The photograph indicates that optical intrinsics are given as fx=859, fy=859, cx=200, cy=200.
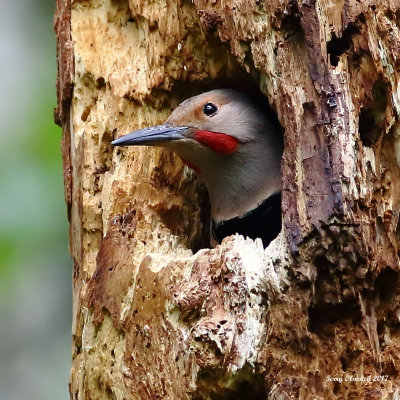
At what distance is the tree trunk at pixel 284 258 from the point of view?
13.2 ft

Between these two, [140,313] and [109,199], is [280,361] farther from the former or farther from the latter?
[109,199]

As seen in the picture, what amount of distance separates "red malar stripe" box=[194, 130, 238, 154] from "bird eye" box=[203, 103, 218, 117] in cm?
11

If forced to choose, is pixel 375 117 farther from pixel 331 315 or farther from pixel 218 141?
pixel 218 141

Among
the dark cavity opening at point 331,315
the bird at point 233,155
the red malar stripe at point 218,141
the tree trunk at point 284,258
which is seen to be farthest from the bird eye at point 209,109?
the dark cavity opening at point 331,315

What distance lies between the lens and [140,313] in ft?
14.5

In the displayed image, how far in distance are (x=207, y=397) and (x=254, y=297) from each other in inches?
20.7

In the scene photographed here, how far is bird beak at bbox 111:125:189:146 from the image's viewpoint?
477 centimetres

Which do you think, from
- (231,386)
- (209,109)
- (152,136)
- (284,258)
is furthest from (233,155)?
(231,386)

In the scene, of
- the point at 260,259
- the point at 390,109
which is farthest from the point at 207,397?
the point at 390,109

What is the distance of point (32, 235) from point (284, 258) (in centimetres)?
381

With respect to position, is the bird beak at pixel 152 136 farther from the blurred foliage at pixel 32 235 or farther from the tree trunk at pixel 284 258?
the blurred foliage at pixel 32 235

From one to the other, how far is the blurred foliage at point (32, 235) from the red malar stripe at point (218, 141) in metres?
2.51

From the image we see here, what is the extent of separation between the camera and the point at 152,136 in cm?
486

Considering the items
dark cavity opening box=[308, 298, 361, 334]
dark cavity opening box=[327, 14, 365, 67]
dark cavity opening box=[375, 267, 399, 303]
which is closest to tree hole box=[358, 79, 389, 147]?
dark cavity opening box=[327, 14, 365, 67]
